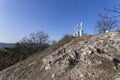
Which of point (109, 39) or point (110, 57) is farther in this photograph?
point (109, 39)

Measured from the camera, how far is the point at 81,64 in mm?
8836

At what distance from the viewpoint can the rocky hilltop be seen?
8148mm

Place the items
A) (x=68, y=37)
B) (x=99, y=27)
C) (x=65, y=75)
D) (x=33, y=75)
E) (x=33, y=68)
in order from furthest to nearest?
(x=99, y=27)
(x=68, y=37)
(x=33, y=68)
(x=33, y=75)
(x=65, y=75)

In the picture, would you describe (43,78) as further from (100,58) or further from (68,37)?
(68,37)

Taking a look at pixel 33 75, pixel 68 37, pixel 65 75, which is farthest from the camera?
pixel 68 37

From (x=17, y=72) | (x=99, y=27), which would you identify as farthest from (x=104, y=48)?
(x=99, y=27)

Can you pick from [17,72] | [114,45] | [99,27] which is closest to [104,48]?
[114,45]

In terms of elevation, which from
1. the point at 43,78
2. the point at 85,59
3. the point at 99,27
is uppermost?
the point at 99,27

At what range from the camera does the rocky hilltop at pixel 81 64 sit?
8.15m

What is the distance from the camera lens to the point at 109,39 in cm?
1029

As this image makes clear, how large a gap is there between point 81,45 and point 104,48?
1.27 meters

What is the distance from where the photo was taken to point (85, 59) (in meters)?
8.98

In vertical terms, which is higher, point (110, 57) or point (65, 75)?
point (110, 57)

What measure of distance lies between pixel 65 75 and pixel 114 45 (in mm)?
2611
